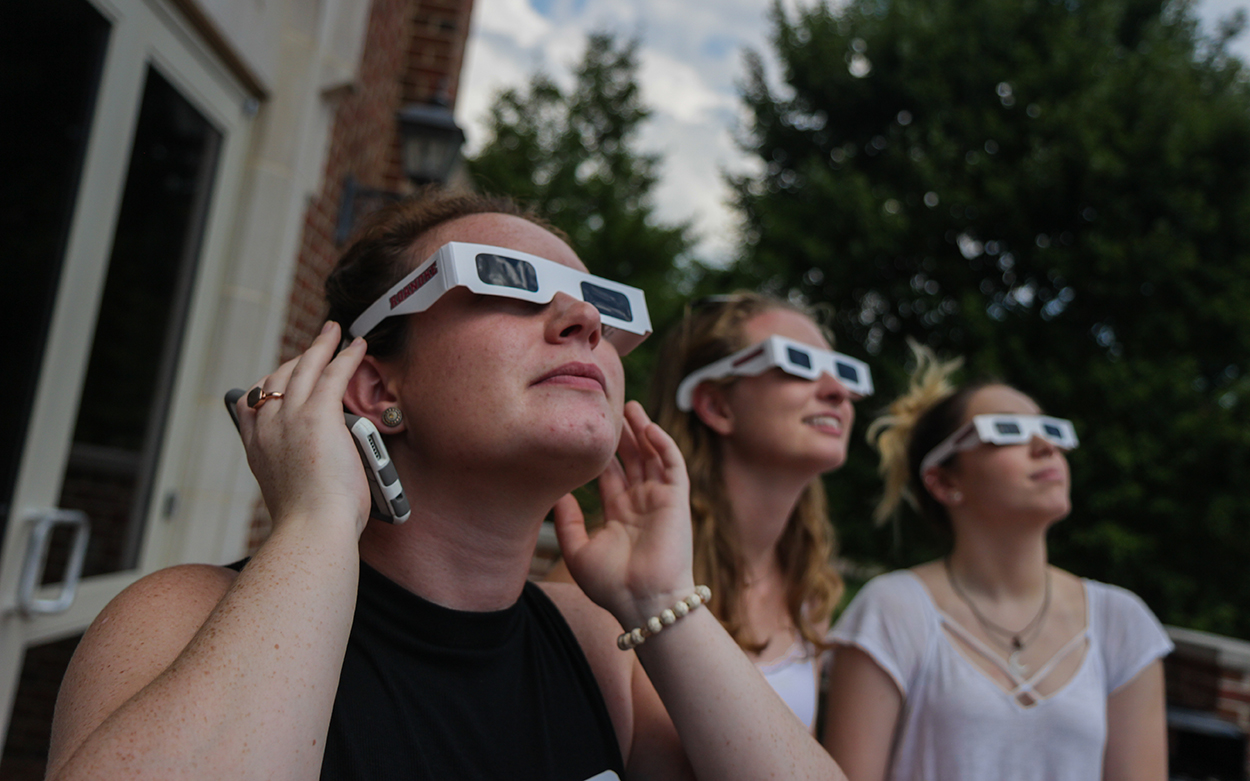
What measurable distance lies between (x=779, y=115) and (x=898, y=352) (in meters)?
3.92

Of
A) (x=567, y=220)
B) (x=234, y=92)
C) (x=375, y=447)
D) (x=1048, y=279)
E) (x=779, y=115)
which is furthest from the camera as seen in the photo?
(x=567, y=220)

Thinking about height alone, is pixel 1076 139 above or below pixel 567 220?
below

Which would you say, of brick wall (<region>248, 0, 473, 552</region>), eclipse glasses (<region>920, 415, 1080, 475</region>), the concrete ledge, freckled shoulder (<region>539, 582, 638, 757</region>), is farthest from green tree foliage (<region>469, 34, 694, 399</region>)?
freckled shoulder (<region>539, 582, 638, 757</region>)

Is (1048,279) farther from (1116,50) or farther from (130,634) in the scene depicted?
(130,634)

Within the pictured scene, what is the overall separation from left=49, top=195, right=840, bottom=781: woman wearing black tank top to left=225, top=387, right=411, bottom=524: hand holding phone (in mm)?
48

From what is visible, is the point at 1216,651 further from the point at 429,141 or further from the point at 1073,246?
the point at 1073,246

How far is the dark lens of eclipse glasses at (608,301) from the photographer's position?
167 centimetres

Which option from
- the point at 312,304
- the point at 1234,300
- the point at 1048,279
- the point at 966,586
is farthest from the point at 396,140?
the point at 1234,300

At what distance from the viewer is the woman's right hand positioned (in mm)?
1252

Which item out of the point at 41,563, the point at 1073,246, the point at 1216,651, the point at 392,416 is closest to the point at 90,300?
the point at 41,563

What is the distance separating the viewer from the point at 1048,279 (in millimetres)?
9953

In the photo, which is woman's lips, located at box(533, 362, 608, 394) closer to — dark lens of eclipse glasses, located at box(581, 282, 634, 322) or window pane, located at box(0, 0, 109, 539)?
dark lens of eclipse glasses, located at box(581, 282, 634, 322)

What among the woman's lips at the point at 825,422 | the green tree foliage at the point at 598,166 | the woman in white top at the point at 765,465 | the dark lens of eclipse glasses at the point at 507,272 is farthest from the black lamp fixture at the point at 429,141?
the green tree foliage at the point at 598,166

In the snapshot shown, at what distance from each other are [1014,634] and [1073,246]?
27.8 ft
